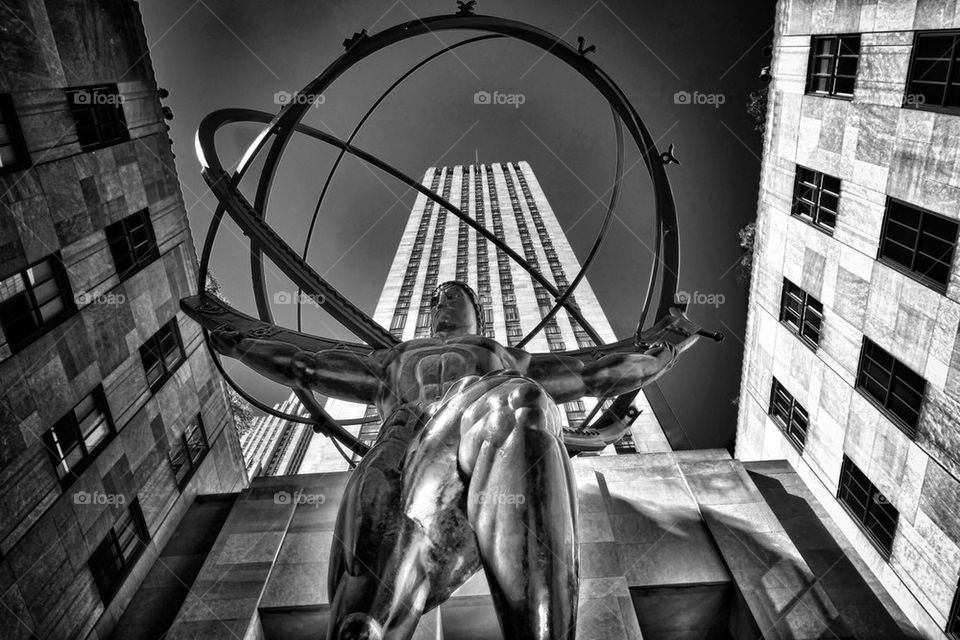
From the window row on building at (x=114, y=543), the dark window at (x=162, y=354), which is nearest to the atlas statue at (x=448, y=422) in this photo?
the window row on building at (x=114, y=543)

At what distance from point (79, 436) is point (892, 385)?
1483 cm

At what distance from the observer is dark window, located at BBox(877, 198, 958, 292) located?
432 inches

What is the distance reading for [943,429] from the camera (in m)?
10.7

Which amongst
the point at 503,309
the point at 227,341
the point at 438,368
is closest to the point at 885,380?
the point at 438,368

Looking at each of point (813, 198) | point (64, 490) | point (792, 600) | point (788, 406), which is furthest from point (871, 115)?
point (64, 490)

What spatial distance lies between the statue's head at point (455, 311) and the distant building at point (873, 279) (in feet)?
26.8

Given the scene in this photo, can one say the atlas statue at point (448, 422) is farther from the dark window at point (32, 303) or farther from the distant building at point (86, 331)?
the distant building at point (86, 331)

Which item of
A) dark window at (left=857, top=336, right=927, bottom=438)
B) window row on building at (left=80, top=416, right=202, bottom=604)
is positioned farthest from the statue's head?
dark window at (left=857, top=336, right=927, bottom=438)

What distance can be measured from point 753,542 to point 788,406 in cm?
869

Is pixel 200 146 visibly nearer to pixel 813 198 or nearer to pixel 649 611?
pixel 649 611

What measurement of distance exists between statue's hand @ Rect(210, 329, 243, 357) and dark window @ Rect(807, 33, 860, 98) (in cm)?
1320

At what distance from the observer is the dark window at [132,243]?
12.4 meters

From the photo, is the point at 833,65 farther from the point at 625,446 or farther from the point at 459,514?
the point at 625,446

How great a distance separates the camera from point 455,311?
8.07m
